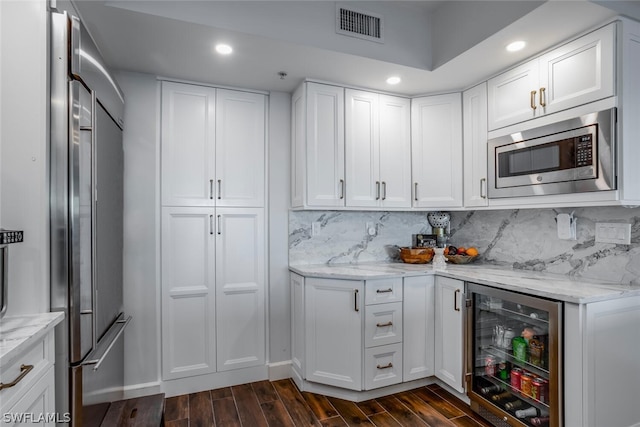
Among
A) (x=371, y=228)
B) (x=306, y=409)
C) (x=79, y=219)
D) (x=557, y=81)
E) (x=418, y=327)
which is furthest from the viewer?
(x=371, y=228)

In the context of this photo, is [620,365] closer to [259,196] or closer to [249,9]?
[259,196]

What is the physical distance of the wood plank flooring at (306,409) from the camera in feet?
7.22

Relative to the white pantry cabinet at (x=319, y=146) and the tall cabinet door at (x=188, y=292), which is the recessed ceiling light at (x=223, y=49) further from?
the tall cabinet door at (x=188, y=292)

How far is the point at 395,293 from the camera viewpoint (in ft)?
8.25

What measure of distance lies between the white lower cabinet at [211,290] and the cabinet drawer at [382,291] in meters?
0.90

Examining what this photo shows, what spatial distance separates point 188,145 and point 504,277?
2.42 metres

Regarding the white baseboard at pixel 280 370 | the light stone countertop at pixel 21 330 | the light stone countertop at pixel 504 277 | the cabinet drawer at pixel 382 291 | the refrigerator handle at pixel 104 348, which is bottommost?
the white baseboard at pixel 280 370

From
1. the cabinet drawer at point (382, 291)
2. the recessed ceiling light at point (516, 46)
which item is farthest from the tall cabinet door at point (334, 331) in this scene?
the recessed ceiling light at point (516, 46)

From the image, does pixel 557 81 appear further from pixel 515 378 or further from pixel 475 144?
pixel 515 378

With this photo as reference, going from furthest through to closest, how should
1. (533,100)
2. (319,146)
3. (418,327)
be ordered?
(319,146)
(418,327)
(533,100)

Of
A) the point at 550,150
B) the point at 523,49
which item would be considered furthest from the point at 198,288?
the point at 523,49

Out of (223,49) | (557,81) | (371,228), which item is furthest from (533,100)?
(223,49)

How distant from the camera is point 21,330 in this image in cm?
113

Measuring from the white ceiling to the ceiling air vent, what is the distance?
0.05 m
